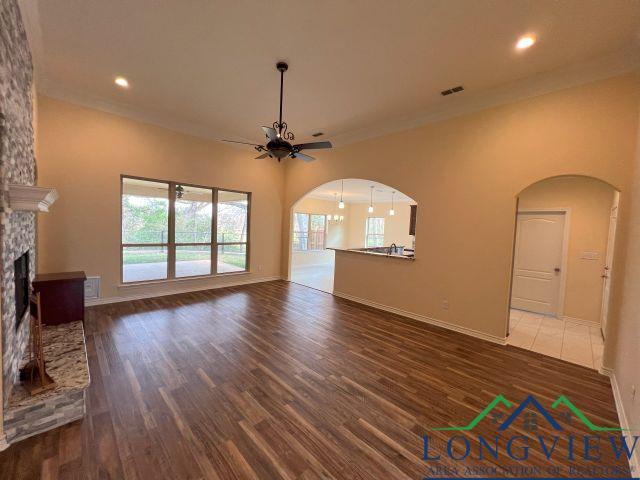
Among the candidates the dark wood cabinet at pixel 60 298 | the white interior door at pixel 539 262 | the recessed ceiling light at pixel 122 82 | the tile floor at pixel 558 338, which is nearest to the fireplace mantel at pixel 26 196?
the dark wood cabinet at pixel 60 298

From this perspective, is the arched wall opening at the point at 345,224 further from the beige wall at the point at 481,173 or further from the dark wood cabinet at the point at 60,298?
the dark wood cabinet at the point at 60,298

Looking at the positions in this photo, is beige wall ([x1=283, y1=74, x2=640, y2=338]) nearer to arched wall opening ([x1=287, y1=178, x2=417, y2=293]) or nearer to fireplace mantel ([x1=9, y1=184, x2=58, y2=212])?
fireplace mantel ([x1=9, y1=184, x2=58, y2=212])

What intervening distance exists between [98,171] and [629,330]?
23.5ft

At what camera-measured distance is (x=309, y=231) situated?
11.3 metres

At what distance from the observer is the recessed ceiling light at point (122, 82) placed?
375cm

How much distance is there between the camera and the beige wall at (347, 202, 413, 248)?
11312 mm

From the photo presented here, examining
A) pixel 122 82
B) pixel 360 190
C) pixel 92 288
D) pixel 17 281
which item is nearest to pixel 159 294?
pixel 92 288

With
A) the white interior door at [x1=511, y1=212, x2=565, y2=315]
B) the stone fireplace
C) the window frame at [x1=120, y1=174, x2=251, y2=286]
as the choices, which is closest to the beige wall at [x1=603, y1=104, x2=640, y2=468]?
the white interior door at [x1=511, y1=212, x2=565, y2=315]

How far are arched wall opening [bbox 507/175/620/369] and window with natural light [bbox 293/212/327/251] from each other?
7.49m

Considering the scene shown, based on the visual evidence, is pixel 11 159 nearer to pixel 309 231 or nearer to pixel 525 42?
pixel 525 42

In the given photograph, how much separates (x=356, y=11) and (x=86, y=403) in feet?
13.6

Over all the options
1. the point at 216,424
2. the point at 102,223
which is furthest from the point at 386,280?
the point at 102,223

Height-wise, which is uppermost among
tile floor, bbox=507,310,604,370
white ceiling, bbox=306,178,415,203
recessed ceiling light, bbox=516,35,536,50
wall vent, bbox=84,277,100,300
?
recessed ceiling light, bbox=516,35,536,50

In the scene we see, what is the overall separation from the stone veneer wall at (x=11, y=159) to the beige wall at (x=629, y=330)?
14.2ft
